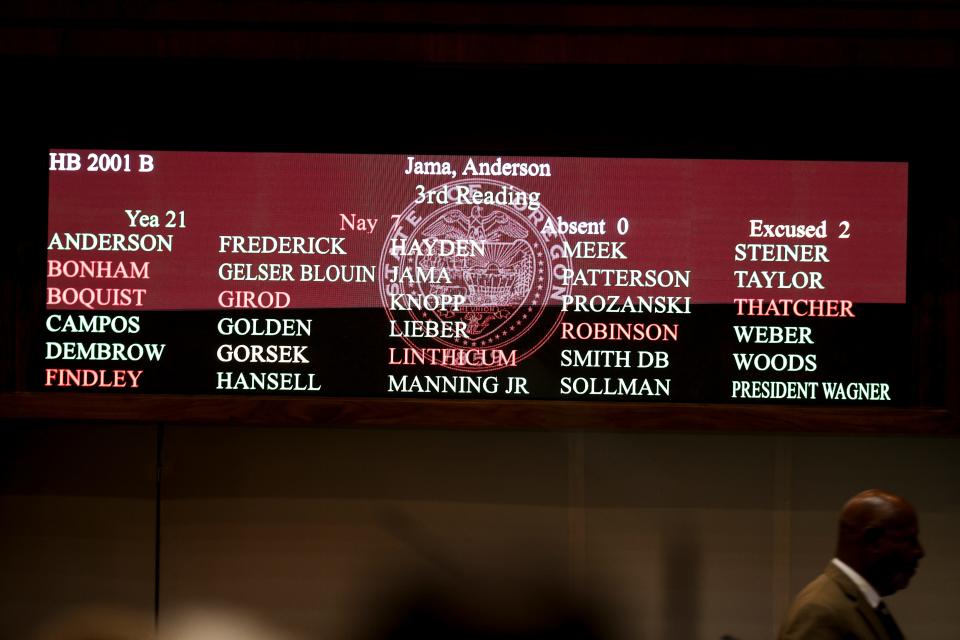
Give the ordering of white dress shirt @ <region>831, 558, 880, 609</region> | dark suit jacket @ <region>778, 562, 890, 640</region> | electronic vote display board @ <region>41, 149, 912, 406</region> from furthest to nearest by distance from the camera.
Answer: electronic vote display board @ <region>41, 149, 912, 406</region>, white dress shirt @ <region>831, 558, 880, 609</region>, dark suit jacket @ <region>778, 562, 890, 640</region>

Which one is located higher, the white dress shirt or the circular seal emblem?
the circular seal emblem

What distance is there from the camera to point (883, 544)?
221 centimetres

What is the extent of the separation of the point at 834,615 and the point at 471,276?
2.01 meters

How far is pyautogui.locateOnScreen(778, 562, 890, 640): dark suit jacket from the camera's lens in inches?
82.3

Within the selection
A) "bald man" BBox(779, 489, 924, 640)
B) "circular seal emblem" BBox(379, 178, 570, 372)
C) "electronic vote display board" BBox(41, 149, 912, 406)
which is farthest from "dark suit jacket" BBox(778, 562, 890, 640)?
"circular seal emblem" BBox(379, 178, 570, 372)

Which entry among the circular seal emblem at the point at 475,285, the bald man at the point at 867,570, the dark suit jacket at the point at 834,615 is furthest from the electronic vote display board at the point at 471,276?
the dark suit jacket at the point at 834,615

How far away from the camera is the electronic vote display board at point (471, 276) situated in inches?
140

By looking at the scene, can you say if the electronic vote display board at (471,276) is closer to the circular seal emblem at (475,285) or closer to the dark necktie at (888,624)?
the circular seal emblem at (475,285)

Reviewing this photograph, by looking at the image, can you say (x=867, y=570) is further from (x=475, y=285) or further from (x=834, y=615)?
(x=475, y=285)

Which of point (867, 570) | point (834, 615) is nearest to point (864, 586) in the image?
point (867, 570)

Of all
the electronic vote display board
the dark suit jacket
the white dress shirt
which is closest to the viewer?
the dark suit jacket

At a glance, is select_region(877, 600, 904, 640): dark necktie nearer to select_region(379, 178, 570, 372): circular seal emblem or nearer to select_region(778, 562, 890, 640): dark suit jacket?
select_region(778, 562, 890, 640): dark suit jacket

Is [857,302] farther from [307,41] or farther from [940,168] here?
[307,41]

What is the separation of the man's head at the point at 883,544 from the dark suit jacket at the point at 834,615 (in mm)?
78
